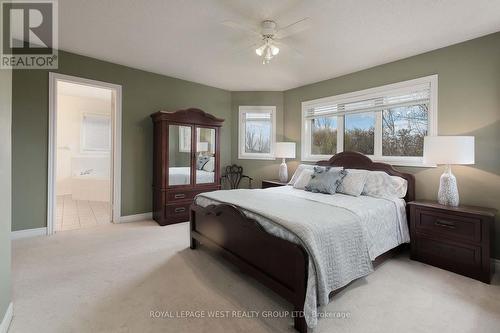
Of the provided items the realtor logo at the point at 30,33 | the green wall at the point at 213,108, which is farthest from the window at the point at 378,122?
the realtor logo at the point at 30,33

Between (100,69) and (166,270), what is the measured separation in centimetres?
320

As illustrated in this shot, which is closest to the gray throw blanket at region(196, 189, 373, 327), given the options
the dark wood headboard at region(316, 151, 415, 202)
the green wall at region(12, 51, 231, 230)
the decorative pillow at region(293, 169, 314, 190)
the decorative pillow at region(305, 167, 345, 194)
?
the decorative pillow at region(305, 167, 345, 194)

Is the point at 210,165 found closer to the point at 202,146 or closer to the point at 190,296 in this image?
the point at 202,146

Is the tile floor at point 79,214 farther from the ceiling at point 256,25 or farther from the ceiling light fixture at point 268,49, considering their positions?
the ceiling light fixture at point 268,49

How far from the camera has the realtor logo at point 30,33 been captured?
198 centimetres

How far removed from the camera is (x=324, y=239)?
5.68 feet

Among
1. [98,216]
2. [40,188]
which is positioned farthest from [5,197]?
[98,216]

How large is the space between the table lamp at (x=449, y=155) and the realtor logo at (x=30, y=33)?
3.75 metres

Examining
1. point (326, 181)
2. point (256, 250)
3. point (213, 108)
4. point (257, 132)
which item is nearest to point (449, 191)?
point (326, 181)

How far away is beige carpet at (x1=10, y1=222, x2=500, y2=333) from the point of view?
5.41 ft

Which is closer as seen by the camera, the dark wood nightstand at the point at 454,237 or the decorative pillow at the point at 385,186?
the dark wood nightstand at the point at 454,237

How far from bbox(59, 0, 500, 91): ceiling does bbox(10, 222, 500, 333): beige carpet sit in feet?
8.44

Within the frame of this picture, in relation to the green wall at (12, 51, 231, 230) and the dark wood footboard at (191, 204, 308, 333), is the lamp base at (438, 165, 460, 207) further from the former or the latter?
the green wall at (12, 51, 231, 230)

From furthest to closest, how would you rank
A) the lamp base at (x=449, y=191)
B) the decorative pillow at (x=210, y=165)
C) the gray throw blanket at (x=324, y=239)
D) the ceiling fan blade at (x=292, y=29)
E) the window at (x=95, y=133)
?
the window at (x=95, y=133) < the decorative pillow at (x=210, y=165) < the lamp base at (x=449, y=191) < the ceiling fan blade at (x=292, y=29) < the gray throw blanket at (x=324, y=239)
